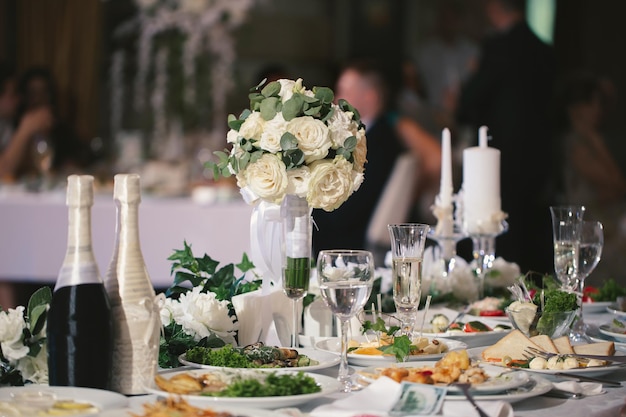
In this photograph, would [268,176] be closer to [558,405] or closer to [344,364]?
[344,364]

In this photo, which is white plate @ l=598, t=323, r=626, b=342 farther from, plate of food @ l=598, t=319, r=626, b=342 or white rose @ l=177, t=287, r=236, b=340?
white rose @ l=177, t=287, r=236, b=340

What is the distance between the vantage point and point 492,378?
1.67 m

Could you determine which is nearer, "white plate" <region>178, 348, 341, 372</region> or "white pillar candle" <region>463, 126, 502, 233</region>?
"white plate" <region>178, 348, 341, 372</region>

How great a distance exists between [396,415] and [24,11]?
910 centimetres

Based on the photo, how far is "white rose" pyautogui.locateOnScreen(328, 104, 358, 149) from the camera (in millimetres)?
2074

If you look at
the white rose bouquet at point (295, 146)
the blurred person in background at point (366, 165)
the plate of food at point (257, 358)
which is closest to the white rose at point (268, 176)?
the white rose bouquet at point (295, 146)

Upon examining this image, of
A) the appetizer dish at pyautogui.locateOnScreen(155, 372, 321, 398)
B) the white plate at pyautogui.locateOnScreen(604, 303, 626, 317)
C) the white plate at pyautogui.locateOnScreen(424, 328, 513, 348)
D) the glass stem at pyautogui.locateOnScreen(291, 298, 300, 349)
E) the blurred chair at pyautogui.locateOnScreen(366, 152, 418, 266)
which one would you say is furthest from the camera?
the blurred chair at pyautogui.locateOnScreen(366, 152, 418, 266)

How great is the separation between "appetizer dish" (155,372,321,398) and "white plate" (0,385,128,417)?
0.27 ft

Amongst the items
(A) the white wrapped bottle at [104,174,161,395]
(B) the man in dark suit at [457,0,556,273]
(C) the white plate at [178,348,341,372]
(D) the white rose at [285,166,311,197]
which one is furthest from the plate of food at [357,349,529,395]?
(B) the man in dark suit at [457,0,556,273]

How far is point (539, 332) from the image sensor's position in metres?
2.05

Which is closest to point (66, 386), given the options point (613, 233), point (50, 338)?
point (50, 338)

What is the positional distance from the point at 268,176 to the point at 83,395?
0.70 metres

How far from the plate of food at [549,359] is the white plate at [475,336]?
0.42ft

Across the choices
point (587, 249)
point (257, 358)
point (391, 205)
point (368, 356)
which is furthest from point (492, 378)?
point (391, 205)
